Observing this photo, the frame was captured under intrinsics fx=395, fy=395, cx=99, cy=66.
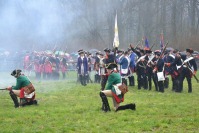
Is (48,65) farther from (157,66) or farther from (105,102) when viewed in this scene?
(105,102)

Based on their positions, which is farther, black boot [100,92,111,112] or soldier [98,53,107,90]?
soldier [98,53,107,90]

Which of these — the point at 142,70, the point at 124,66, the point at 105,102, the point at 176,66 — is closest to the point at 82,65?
the point at 124,66

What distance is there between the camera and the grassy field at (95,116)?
35.2ft

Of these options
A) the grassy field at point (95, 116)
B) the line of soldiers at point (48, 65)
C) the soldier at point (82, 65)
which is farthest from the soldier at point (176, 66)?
the line of soldiers at point (48, 65)

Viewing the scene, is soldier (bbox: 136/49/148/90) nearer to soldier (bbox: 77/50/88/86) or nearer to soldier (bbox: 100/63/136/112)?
soldier (bbox: 77/50/88/86)

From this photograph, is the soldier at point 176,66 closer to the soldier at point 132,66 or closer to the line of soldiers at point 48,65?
the soldier at point 132,66

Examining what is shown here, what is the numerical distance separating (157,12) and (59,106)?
109 feet

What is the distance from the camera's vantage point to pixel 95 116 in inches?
488

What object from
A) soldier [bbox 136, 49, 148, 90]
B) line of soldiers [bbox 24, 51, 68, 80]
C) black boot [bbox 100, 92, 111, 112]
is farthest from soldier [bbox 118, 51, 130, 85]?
line of soldiers [bbox 24, 51, 68, 80]

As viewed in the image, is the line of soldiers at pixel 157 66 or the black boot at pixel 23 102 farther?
the line of soldiers at pixel 157 66

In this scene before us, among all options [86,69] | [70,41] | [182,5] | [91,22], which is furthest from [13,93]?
[182,5]

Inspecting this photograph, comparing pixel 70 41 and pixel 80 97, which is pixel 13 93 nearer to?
pixel 80 97

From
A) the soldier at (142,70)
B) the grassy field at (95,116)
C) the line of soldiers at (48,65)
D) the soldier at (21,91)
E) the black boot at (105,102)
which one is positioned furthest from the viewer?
the line of soldiers at (48,65)

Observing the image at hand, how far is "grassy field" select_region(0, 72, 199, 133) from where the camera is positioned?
10742 millimetres
